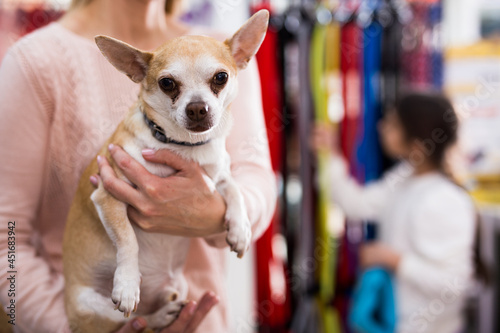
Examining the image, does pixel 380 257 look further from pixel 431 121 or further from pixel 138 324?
pixel 138 324

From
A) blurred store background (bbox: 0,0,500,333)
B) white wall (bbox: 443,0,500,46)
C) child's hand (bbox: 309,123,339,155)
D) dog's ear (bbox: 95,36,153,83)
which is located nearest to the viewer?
dog's ear (bbox: 95,36,153,83)

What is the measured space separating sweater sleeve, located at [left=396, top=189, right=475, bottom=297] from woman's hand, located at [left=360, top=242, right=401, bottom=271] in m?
0.02

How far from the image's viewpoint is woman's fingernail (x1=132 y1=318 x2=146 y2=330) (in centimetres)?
43

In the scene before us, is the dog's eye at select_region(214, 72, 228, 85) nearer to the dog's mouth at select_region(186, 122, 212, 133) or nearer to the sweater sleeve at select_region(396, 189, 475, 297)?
the dog's mouth at select_region(186, 122, 212, 133)

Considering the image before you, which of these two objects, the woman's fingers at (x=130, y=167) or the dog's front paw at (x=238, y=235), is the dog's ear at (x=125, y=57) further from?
the dog's front paw at (x=238, y=235)

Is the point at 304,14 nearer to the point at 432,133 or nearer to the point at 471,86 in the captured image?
the point at 432,133

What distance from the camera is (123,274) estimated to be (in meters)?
0.40

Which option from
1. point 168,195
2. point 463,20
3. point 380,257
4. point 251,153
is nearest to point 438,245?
point 380,257

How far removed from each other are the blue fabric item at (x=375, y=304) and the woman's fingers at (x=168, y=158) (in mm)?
1011

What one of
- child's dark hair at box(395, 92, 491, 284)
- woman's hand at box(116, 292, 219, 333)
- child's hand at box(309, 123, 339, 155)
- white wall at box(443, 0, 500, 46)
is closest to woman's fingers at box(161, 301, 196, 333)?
woman's hand at box(116, 292, 219, 333)

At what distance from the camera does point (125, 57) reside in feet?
1.25

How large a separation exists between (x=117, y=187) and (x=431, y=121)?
134 centimetres

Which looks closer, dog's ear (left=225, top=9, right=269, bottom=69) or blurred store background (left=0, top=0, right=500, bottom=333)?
dog's ear (left=225, top=9, right=269, bottom=69)

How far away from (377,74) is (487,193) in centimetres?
113
